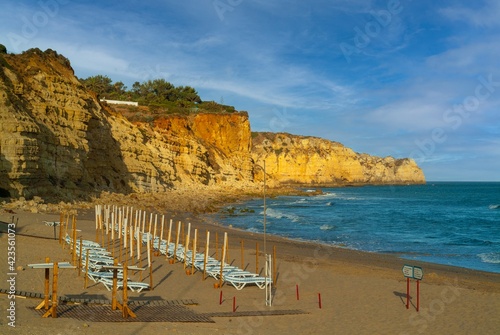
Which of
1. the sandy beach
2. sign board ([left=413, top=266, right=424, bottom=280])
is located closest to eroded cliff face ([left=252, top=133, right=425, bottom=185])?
the sandy beach

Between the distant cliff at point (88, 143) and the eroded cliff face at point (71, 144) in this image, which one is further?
the distant cliff at point (88, 143)

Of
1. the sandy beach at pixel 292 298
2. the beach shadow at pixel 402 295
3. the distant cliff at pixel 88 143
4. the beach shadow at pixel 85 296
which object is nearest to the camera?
the sandy beach at pixel 292 298

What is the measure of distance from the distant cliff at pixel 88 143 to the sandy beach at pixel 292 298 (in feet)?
26.4

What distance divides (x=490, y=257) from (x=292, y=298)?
1598 cm

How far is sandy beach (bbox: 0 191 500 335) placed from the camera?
924 centimetres

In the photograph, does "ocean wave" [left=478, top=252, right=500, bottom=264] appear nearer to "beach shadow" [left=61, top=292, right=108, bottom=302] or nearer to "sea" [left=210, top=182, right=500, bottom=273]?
"sea" [left=210, top=182, right=500, bottom=273]

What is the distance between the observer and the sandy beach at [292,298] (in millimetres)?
9242

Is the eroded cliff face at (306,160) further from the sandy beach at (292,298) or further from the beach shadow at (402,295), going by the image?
the beach shadow at (402,295)

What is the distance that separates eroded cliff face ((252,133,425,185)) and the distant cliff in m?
33.8

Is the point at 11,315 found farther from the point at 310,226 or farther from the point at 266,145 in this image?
the point at 266,145

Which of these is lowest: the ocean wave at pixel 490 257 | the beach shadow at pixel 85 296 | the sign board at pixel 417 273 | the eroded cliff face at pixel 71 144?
the ocean wave at pixel 490 257

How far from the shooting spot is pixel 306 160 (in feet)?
416

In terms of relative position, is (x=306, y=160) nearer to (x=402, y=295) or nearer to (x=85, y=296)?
(x=402, y=295)

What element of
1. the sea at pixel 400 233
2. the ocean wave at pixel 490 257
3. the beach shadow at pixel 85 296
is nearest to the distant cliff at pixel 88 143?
the sea at pixel 400 233
